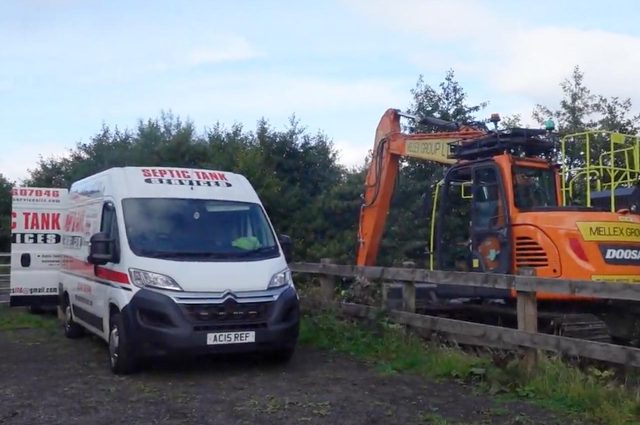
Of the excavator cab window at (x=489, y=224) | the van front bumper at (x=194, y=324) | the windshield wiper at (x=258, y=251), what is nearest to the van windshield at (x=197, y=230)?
the windshield wiper at (x=258, y=251)

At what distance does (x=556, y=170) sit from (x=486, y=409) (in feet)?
16.5

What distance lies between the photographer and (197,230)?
9766mm

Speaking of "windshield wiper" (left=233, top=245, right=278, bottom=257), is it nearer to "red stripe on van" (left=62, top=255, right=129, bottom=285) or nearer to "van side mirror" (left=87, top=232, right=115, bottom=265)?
"red stripe on van" (left=62, top=255, right=129, bottom=285)

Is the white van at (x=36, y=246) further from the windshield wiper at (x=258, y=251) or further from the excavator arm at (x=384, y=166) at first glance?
the windshield wiper at (x=258, y=251)

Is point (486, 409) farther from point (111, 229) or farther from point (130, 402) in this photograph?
point (111, 229)

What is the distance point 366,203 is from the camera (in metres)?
13.9

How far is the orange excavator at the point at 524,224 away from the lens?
385 inches

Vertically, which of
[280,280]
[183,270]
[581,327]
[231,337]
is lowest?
[581,327]

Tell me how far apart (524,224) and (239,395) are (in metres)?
4.47

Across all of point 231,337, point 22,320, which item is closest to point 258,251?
point 231,337

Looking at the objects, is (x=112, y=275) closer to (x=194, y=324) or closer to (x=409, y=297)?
(x=194, y=324)

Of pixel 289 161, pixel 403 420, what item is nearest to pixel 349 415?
pixel 403 420

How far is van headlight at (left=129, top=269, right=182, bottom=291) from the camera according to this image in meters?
8.79

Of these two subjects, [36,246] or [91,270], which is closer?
[91,270]
